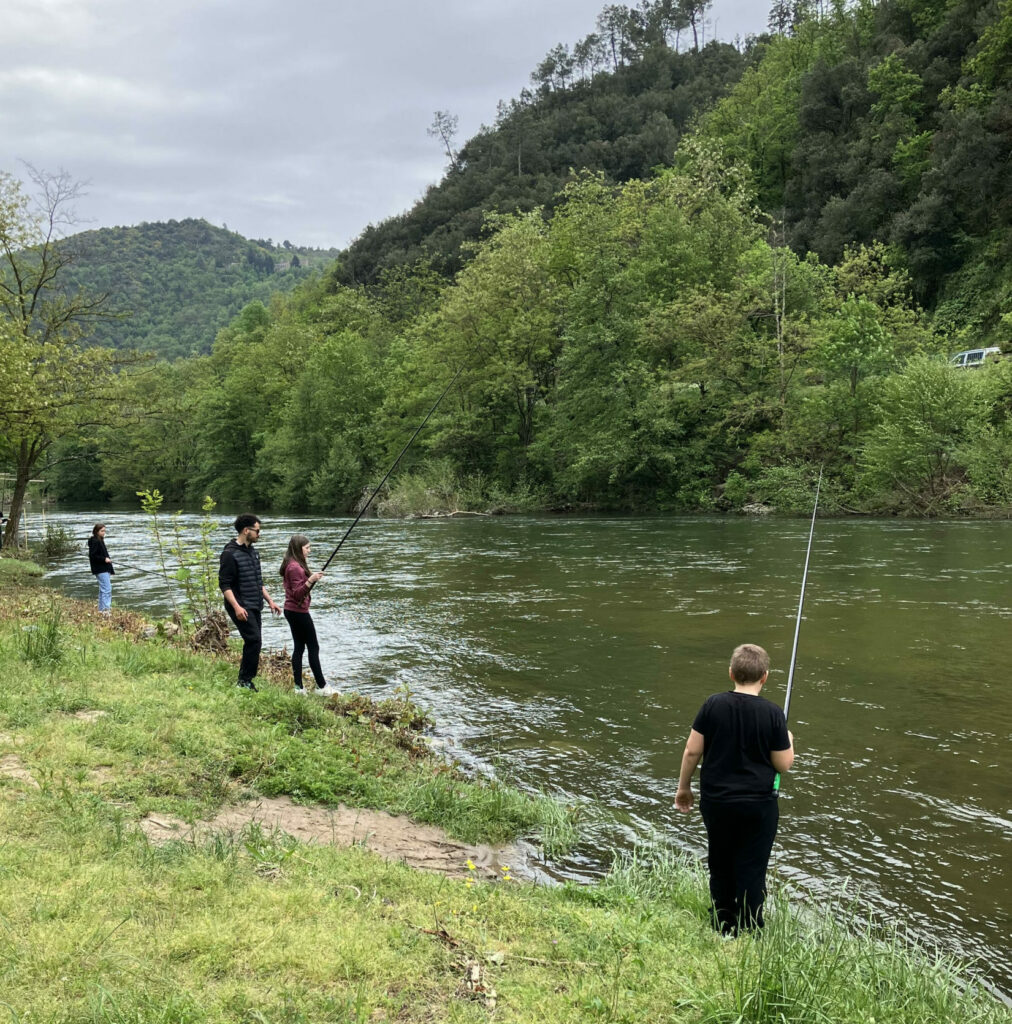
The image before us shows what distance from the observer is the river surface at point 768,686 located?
18.8 ft

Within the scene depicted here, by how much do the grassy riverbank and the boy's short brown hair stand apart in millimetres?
1239

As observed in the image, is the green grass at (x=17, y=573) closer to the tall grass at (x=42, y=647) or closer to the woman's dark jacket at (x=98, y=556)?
the woman's dark jacket at (x=98, y=556)

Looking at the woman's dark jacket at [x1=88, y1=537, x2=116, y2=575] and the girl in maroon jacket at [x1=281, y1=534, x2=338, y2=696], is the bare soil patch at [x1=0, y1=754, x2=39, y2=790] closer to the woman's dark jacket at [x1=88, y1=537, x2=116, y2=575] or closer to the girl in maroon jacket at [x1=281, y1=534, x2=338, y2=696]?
the girl in maroon jacket at [x1=281, y1=534, x2=338, y2=696]

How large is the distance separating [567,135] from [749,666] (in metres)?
116

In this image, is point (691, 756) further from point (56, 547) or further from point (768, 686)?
point (56, 547)

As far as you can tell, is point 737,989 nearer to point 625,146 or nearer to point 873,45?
point 873,45

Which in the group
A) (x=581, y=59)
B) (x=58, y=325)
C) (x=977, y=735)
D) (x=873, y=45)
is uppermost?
(x=581, y=59)

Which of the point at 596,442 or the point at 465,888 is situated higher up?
the point at 596,442

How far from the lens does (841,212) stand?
56.1 m

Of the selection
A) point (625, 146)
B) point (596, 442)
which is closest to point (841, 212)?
point (596, 442)

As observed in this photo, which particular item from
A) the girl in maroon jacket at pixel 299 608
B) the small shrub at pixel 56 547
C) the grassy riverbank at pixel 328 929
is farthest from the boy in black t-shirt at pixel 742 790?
the small shrub at pixel 56 547

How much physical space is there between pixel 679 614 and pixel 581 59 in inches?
5275

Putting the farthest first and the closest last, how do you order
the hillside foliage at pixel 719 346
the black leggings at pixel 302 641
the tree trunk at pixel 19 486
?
the hillside foliage at pixel 719 346
the tree trunk at pixel 19 486
the black leggings at pixel 302 641

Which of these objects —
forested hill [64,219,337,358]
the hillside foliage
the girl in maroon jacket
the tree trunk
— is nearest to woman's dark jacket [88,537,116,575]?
the girl in maroon jacket
